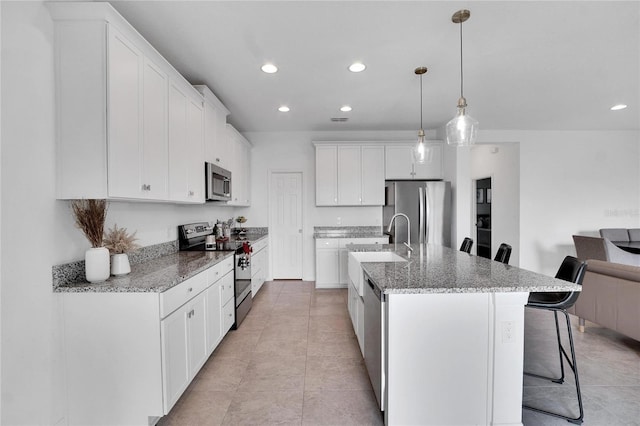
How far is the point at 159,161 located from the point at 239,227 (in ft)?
10.0

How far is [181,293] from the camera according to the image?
1.91 meters

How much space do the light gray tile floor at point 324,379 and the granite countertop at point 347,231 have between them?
1835 millimetres

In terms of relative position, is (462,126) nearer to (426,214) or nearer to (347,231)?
(426,214)

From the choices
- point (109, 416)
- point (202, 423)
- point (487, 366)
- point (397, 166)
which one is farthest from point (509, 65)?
point (109, 416)

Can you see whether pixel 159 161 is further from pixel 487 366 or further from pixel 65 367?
pixel 487 366

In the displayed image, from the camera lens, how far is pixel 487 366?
163 centimetres

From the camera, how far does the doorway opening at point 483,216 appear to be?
6.29 metres

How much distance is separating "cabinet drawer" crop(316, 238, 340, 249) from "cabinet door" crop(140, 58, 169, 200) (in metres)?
2.80

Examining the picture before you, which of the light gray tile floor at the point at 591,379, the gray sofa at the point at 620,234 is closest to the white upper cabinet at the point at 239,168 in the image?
the light gray tile floor at the point at 591,379

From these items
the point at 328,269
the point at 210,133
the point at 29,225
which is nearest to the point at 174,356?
the point at 29,225

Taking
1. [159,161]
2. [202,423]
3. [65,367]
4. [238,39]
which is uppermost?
[238,39]

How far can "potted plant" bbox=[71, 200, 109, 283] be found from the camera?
5.76ft

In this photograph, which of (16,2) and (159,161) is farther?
(159,161)

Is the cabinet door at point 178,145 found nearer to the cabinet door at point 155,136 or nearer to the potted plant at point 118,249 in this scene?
the cabinet door at point 155,136
